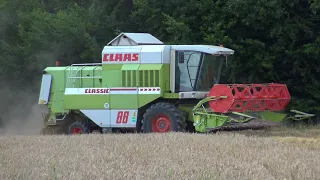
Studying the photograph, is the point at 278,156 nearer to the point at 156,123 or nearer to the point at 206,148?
the point at 206,148

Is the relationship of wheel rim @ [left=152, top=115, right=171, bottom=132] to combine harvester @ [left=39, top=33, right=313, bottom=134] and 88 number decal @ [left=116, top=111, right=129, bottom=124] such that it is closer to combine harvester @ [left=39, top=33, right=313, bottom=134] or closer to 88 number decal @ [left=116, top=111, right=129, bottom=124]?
combine harvester @ [left=39, top=33, right=313, bottom=134]

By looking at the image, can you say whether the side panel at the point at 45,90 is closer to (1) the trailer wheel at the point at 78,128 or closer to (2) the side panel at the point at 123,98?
(1) the trailer wheel at the point at 78,128

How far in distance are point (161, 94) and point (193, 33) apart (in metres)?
5.45

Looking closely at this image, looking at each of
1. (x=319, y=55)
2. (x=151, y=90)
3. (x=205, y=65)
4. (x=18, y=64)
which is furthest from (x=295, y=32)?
(x=18, y=64)

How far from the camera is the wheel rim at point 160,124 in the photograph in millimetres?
14781

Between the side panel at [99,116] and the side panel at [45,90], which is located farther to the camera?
the side panel at [45,90]

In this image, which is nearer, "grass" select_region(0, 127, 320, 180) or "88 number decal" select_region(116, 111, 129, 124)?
"grass" select_region(0, 127, 320, 180)

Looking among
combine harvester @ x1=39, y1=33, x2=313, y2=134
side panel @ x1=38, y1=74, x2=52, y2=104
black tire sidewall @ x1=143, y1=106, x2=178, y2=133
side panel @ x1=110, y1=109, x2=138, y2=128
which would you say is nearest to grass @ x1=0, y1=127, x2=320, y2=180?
combine harvester @ x1=39, y1=33, x2=313, y2=134

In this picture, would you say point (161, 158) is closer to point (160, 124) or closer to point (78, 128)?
point (160, 124)

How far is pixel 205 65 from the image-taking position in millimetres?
15289

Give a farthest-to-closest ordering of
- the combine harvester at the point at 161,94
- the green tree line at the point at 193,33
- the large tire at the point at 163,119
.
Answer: the green tree line at the point at 193,33, the large tire at the point at 163,119, the combine harvester at the point at 161,94

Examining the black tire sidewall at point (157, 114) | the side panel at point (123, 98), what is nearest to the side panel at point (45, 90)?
the side panel at point (123, 98)

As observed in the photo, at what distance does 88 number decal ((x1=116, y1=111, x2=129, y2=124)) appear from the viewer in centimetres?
1538

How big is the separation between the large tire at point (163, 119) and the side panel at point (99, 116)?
1157mm
